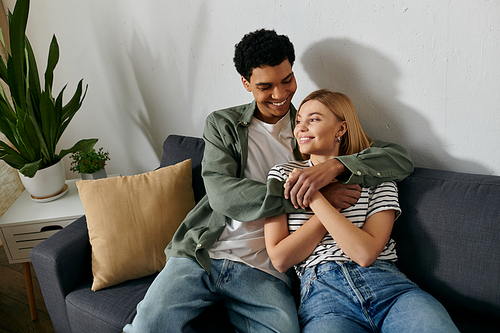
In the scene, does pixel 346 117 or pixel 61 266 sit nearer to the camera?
pixel 346 117

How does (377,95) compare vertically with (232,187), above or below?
above

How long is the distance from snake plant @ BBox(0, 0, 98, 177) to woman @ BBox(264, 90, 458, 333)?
131 cm

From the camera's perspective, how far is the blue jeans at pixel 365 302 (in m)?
0.99

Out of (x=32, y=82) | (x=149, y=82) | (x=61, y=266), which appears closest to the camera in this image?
(x=61, y=266)

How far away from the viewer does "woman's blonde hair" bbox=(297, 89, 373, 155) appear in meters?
1.27

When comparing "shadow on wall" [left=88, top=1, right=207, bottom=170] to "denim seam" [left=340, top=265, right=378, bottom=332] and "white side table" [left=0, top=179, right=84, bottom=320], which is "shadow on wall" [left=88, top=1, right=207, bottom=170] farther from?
"denim seam" [left=340, top=265, right=378, bottom=332]

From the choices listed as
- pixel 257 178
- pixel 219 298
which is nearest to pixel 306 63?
pixel 257 178

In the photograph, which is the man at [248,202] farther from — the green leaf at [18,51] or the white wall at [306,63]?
the green leaf at [18,51]

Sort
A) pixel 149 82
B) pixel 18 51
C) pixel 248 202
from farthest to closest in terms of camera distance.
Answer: pixel 149 82, pixel 18 51, pixel 248 202

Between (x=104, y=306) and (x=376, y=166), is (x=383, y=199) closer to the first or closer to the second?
(x=376, y=166)

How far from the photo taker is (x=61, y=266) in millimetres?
1446

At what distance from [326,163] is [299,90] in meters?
0.57

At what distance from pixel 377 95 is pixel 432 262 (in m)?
0.69

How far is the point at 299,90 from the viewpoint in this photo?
1688 millimetres
